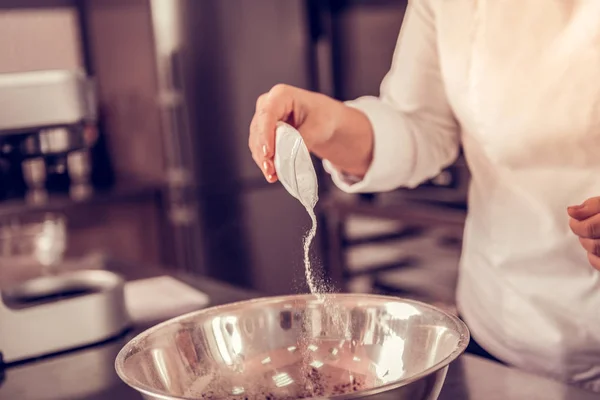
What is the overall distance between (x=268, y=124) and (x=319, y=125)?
0.20m

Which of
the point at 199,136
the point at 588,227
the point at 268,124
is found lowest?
the point at 199,136

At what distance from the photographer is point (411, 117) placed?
1170 mm

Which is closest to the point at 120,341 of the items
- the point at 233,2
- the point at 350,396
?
the point at 350,396

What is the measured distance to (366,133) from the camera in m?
1.12

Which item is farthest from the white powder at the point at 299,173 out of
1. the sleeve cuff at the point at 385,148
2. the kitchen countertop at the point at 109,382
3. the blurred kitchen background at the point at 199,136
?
the blurred kitchen background at the point at 199,136

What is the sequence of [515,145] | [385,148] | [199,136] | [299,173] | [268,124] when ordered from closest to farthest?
[299,173]
[268,124]
[515,145]
[385,148]
[199,136]

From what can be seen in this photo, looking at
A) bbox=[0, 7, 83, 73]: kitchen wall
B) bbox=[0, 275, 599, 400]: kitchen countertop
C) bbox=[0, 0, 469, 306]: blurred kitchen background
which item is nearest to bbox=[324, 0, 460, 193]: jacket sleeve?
bbox=[0, 275, 599, 400]: kitchen countertop

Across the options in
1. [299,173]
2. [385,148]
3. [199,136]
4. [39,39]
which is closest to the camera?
[299,173]

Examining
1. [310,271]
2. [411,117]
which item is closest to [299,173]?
[310,271]

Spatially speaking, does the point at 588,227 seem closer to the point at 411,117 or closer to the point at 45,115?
the point at 411,117

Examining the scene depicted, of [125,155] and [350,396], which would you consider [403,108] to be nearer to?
[350,396]

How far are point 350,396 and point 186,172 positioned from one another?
2.51 metres

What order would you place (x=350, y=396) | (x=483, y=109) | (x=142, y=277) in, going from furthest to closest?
(x=142, y=277)
(x=483, y=109)
(x=350, y=396)

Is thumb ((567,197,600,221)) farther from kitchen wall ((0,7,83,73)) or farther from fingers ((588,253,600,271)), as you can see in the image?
kitchen wall ((0,7,83,73))
